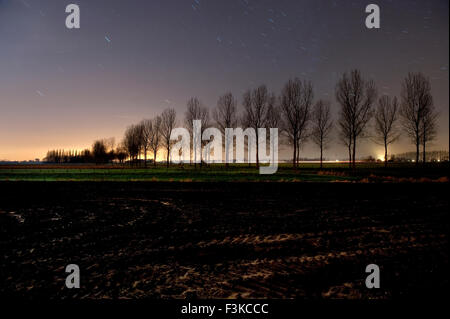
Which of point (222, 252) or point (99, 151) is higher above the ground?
point (99, 151)

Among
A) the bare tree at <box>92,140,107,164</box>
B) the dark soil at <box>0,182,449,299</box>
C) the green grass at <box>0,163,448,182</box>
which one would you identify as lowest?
the dark soil at <box>0,182,449,299</box>

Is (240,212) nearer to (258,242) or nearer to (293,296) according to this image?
(258,242)

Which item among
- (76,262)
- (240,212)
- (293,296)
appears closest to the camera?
(293,296)

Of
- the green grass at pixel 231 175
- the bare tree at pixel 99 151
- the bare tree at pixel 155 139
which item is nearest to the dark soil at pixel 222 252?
the green grass at pixel 231 175

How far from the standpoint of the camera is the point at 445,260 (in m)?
4.91

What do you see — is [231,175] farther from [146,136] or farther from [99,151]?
[99,151]

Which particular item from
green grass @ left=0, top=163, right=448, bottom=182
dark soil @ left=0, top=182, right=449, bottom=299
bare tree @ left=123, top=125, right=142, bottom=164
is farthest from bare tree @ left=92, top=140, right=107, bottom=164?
dark soil @ left=0, top=182, right=449, bottom=299

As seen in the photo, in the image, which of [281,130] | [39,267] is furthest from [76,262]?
[281,130]

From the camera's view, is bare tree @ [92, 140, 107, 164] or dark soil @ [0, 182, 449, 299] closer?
dark soil @ [0, 182, 449, 299]

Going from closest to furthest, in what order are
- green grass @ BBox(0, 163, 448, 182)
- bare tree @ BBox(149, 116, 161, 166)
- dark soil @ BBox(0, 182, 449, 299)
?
1. dark soil @ BBox(0, 182, 449, 299)
2. green grass @ BBox(0, 163, 448, 182)
3. bare tree @ BBox(149, 116, 161, 166)

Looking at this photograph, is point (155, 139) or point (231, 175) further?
point (155, 139)

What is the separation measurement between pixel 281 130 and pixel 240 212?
128 ft

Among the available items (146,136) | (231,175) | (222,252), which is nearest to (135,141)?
(146,136)

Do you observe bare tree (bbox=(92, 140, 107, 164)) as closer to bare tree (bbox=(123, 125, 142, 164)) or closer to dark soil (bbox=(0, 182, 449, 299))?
bare tree (bbox=(123, 125, 142, 164))
